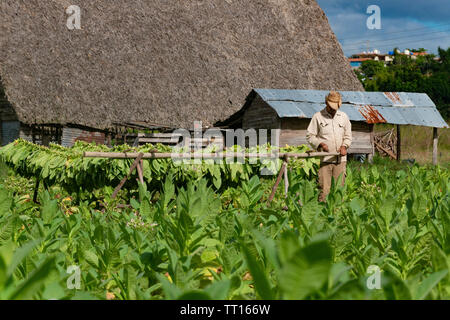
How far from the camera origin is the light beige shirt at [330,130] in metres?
6.12

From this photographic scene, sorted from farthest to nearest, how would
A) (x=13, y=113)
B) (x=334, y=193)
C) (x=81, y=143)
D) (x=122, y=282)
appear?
(x=13, y=113)
(x=81, y=143)
(x=334, y=193)
(x=122, y=282)

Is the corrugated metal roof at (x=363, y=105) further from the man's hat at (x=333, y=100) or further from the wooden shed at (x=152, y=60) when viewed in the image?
the man's hat at (x=333, y=100)

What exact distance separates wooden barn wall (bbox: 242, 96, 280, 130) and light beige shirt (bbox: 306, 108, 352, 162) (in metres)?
10.0

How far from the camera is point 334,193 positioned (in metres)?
3.22

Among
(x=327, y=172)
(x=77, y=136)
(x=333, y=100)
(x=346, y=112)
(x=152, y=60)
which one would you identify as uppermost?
(x=152, y=60)

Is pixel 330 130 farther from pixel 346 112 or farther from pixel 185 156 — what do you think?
pixel 346 112

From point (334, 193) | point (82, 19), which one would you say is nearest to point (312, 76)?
point (82, 19)

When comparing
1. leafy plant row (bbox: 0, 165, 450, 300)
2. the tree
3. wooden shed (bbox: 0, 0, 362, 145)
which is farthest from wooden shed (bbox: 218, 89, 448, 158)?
the tree

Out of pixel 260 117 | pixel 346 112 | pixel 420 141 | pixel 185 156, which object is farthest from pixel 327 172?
pixel 420 141

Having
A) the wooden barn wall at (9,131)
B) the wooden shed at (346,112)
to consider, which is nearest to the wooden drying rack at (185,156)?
the wooden shed at (346,112)

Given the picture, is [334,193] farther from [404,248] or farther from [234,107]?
[234,107]

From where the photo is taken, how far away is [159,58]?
841 inches

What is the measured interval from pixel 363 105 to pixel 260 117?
3678 mm
